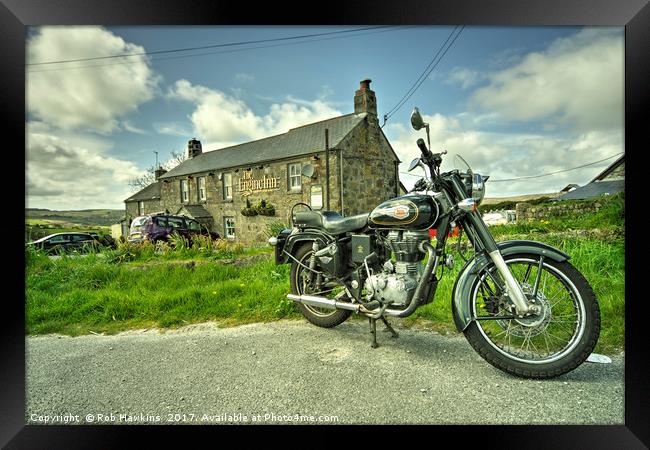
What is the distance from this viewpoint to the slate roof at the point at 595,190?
5.57 feet

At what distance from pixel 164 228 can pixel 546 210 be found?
3957 millimetres

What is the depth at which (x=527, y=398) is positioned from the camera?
54.8 inches

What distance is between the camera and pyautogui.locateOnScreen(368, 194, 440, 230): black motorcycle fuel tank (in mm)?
1812

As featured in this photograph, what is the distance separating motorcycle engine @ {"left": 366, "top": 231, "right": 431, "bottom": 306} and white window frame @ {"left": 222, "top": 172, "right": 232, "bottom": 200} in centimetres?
206

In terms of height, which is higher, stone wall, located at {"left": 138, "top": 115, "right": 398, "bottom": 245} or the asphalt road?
stone wall, located at {"left": 138, "top": 115, "right": 398, "bottom": 245}

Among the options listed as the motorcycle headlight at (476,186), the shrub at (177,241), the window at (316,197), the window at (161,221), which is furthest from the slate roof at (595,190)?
the window at (161,221)

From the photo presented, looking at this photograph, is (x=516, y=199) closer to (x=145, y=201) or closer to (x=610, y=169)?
(x=610, y=169)

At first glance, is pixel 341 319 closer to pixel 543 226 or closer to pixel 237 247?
pixel 237 247

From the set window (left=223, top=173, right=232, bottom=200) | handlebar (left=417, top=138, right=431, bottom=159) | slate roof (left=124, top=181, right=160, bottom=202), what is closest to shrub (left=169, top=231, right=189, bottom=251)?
slate roof (left=124, top=181, right=160, bottom=202)

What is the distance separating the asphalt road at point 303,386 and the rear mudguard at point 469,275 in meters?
0.30

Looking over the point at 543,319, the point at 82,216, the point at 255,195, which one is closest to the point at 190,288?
the point at 82,216

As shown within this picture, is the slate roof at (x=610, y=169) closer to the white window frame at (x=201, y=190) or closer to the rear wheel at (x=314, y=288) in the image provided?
the rear wheel at (x=314, y=288)

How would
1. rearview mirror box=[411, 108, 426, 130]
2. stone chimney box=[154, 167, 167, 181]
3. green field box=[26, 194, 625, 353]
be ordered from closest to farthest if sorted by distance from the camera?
rearview mirror box=[411, 108, 426, 130] → green field box=[26, 194, 625, 353] → stone chimney box=[154, 167, 167, 181]

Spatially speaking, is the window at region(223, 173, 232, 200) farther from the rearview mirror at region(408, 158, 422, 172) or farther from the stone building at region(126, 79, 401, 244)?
the rearview mirror at region(408, 158, 422, 172)
